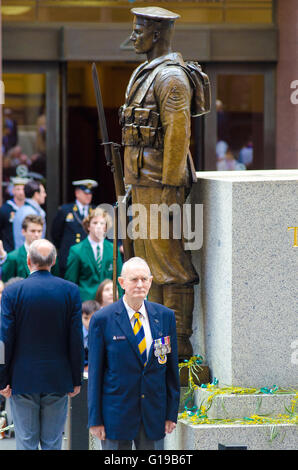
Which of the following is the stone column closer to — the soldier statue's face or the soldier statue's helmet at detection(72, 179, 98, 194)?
the soldier statue's helmet at detection(72, 179, 98, 194)

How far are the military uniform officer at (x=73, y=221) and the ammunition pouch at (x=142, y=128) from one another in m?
4.79

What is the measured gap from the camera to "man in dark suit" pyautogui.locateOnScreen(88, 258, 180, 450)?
269 inches

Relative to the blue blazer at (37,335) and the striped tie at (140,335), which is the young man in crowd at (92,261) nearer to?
the blue blazer at (37,335)

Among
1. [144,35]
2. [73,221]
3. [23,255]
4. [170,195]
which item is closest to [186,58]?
[73,221]

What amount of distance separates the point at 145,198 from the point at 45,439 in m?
1.85

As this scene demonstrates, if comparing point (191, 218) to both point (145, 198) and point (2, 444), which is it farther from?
point (2, 444)

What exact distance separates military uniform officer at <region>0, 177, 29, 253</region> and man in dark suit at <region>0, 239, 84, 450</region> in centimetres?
506

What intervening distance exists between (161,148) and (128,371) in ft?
6.61

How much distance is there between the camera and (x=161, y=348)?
272 inches

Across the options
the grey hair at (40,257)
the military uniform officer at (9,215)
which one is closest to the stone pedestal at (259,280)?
the grey hair at (40,257)

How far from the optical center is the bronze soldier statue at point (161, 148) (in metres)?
8.06

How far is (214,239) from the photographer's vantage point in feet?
26.4

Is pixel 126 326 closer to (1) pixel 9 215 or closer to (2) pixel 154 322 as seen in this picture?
(2) pixel 154 322

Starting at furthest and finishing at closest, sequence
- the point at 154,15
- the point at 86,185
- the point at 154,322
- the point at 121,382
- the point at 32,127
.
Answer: the point at 32,127 < the point at 86,185 < the point at 154,15 < the point at 154,322 < the point at 121,382
